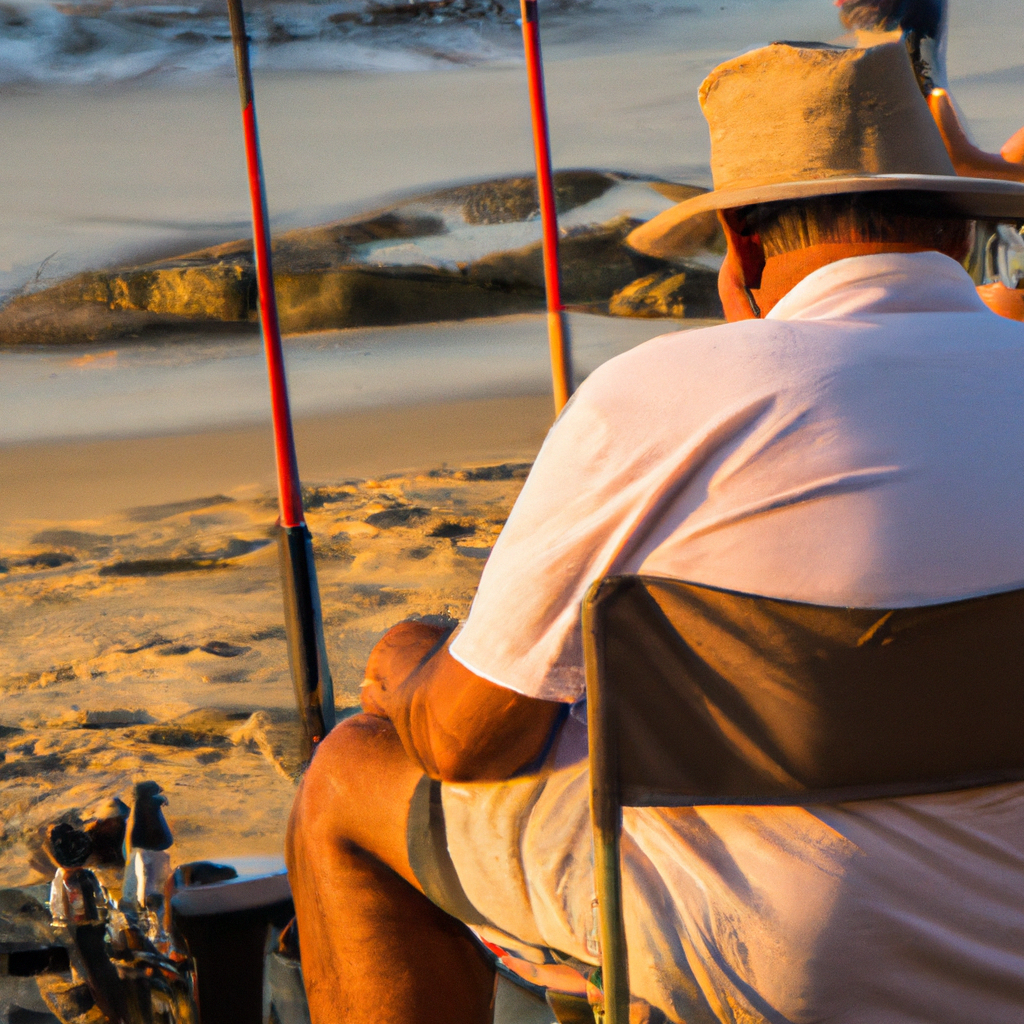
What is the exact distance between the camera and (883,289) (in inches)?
35.6

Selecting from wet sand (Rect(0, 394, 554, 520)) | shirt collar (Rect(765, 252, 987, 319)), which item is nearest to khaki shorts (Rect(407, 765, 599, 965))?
shirt collar (Rect(765, 252, 987, 319))

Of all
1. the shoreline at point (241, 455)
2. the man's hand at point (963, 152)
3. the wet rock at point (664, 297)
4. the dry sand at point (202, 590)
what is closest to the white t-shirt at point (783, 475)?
the man's hand at point (963, 152)

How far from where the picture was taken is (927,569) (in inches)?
30.8

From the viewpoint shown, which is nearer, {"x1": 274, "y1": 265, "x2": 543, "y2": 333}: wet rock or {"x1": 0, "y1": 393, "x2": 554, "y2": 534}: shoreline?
{"x1": 0, "y1": 393, "x2": 554, "y2": 534}: shoreline

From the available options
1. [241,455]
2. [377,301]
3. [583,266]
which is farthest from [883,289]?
[377,301]

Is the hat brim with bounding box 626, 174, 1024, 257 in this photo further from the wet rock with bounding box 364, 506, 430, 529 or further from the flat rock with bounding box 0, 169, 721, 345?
the flat rock with bounding box 0, 169, 721, 345

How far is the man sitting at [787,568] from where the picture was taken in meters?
0.79

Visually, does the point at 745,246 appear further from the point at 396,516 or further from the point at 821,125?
the point at 396,516

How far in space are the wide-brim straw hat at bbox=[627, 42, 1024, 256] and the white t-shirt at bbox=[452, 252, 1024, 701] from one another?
207mm

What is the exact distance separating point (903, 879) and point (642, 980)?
0.74 feet

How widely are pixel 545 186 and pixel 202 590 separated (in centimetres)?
387

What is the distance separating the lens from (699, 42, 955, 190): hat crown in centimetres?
101

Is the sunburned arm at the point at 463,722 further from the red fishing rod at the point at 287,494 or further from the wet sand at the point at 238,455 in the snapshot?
the wet sand at the point at 238,455

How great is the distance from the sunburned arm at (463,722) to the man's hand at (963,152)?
1784mm
